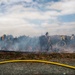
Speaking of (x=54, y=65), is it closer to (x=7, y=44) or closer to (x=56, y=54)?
(x=56, y=54)

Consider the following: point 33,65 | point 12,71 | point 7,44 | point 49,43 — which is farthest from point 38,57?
point 49,43

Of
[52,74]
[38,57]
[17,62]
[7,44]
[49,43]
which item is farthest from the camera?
[49,43]

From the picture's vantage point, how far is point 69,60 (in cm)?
1723

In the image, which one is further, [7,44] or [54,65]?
[7,44]

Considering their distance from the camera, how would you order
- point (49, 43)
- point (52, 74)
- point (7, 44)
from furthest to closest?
point (49, 43), point (7, 44), point (52, 74)

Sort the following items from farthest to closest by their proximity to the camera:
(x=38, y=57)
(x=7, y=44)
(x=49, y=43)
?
(x=49, y=43) → (x=7, y=44) → (x=38, y=57)

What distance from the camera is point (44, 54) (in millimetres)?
18984

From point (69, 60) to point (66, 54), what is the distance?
212cm

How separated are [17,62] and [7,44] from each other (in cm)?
1853

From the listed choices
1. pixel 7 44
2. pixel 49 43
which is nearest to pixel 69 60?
pixel 7 44

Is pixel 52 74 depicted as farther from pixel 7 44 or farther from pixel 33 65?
pixel 7 44

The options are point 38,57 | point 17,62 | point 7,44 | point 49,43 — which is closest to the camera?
point 17,62

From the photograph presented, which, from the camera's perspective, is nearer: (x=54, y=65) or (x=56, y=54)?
(x=54, y=65)

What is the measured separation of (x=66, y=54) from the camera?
63.4 feet
